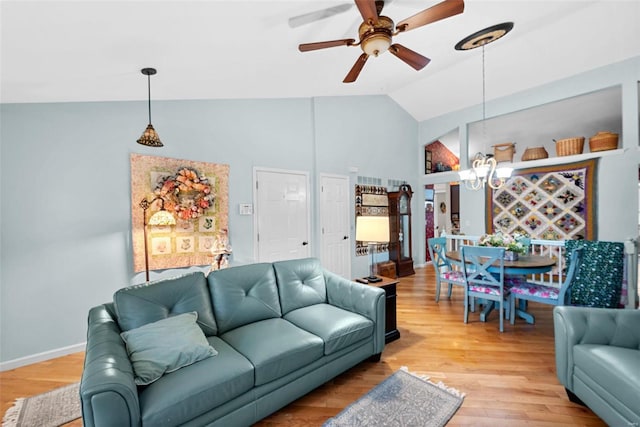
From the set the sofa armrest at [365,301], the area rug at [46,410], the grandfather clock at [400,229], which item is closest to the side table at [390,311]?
the sofa armrest at [365,301]

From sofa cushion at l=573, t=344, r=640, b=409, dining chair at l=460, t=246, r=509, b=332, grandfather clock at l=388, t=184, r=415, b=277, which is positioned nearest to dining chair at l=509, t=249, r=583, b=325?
dining chair at l=460, t=246, r=509, b=332

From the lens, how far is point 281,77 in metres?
2.97

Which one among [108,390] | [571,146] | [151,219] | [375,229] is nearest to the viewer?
[108,390]

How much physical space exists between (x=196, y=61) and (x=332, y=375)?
2644 mm

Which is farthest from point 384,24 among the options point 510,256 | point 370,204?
point 370,204

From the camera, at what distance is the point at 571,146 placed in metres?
4.30

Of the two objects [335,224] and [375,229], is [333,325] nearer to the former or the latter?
[375,229]

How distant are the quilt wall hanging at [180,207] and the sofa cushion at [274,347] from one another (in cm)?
148

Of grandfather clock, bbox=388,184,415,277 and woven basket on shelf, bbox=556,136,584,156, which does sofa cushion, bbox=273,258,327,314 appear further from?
woven basket on shelf, bbox=556,136,584,156

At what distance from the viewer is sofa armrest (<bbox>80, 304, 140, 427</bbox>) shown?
1.13m

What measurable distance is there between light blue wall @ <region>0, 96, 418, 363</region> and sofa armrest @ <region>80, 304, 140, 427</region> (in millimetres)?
1618

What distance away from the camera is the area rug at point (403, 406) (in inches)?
65.6

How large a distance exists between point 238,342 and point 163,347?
1.53 feet

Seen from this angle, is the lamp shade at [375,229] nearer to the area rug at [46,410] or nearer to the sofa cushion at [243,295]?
the sofa cushion at [243,295]
